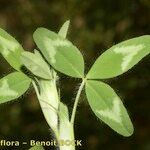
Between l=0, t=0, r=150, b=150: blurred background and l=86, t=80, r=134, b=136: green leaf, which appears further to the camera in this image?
l=0, t=0, r=150, b=150: blurred background

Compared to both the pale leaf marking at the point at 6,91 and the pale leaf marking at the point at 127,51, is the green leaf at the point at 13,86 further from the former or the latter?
Answer: the pale leaf marking at the point at 127,51

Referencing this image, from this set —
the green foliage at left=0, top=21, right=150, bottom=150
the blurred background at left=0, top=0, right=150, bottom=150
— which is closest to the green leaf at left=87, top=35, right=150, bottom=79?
the green foliage at left=0, top=21, right=150, bottom=150

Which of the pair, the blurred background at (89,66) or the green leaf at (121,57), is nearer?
the green leaf at (121,57)

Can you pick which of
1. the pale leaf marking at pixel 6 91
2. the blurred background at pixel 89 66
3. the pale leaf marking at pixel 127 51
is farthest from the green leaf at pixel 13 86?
the blurred background at pixel 89 66

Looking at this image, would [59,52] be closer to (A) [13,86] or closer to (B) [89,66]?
(A) [13,86]

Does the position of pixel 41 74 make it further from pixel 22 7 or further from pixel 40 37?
pixel 22 7

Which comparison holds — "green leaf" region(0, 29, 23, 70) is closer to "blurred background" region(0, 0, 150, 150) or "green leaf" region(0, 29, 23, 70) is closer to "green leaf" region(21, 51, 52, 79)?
"green leaf" region(21, 51, 52, 79)

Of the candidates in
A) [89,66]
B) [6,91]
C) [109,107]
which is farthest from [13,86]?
[89,66]
